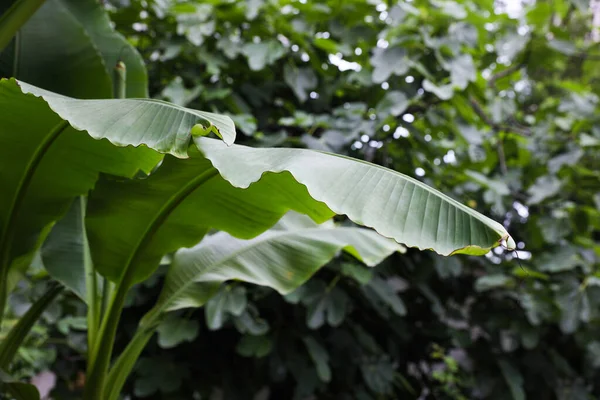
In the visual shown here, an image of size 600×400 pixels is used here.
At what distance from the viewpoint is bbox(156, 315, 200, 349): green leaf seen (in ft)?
4.09

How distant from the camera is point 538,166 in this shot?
1.76 m

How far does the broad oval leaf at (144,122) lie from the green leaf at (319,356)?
37.8 inches

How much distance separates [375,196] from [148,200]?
401 mm

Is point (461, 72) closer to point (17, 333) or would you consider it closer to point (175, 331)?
point (175, 331)

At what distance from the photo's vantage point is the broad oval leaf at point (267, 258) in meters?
0.99

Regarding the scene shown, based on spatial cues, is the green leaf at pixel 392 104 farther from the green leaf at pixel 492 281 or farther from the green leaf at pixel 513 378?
the green leaf at pixel 513 378

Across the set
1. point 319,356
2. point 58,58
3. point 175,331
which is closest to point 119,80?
point 58,58

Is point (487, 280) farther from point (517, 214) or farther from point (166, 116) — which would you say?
point (166, 116)

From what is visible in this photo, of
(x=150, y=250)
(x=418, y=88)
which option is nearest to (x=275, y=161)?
(x=150, y=250)

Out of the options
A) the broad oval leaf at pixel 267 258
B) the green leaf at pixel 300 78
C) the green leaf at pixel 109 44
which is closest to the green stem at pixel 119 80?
the green leaf at pixel 109 44

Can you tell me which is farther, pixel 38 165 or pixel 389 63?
pixel 389 63

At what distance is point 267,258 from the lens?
1.07 m

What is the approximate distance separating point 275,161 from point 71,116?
23 cm

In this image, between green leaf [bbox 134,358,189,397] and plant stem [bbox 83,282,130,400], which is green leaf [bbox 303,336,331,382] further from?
plant stem [bbox 83,282,130,400]
